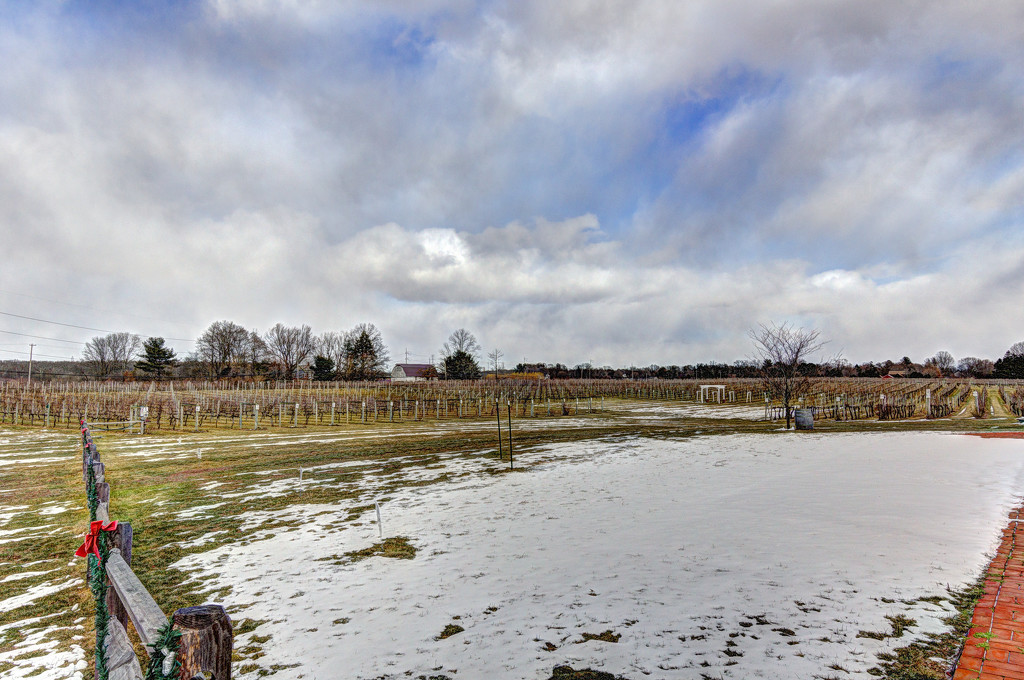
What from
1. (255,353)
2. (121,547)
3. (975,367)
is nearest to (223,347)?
(255,353)

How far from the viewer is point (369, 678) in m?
3.99

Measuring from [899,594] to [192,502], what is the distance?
37.2ft

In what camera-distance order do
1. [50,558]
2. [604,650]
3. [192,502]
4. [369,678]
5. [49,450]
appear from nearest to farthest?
1. [369,678]
2. [604,650]
3. [50,558]
4. [192,502]
5. [49,450]

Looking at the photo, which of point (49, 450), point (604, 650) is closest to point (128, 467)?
point (49, 450)

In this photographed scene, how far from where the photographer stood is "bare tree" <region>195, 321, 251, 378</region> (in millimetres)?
84500

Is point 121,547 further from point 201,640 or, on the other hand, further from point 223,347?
point 223,347

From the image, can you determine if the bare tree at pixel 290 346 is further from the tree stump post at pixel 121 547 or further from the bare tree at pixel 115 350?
the tree stump post at pixel 121 547

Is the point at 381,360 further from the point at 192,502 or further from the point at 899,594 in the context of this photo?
the point at 899,594

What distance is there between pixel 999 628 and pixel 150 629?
620 centimetres

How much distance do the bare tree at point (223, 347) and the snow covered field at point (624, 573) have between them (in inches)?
3396

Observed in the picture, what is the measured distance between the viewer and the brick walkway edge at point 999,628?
12.4ft

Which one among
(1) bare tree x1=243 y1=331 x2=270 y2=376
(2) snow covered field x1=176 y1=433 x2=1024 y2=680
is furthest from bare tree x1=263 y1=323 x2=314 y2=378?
(2) snow covered field x1=176 y1=433 x2=1024 y2=680

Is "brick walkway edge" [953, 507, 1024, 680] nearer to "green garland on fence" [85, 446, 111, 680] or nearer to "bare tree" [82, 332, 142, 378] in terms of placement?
"green garland on fence" [85, 446, 111, 680]

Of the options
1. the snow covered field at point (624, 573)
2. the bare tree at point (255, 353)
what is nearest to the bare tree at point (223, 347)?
the bare tree at point (255, 353)
